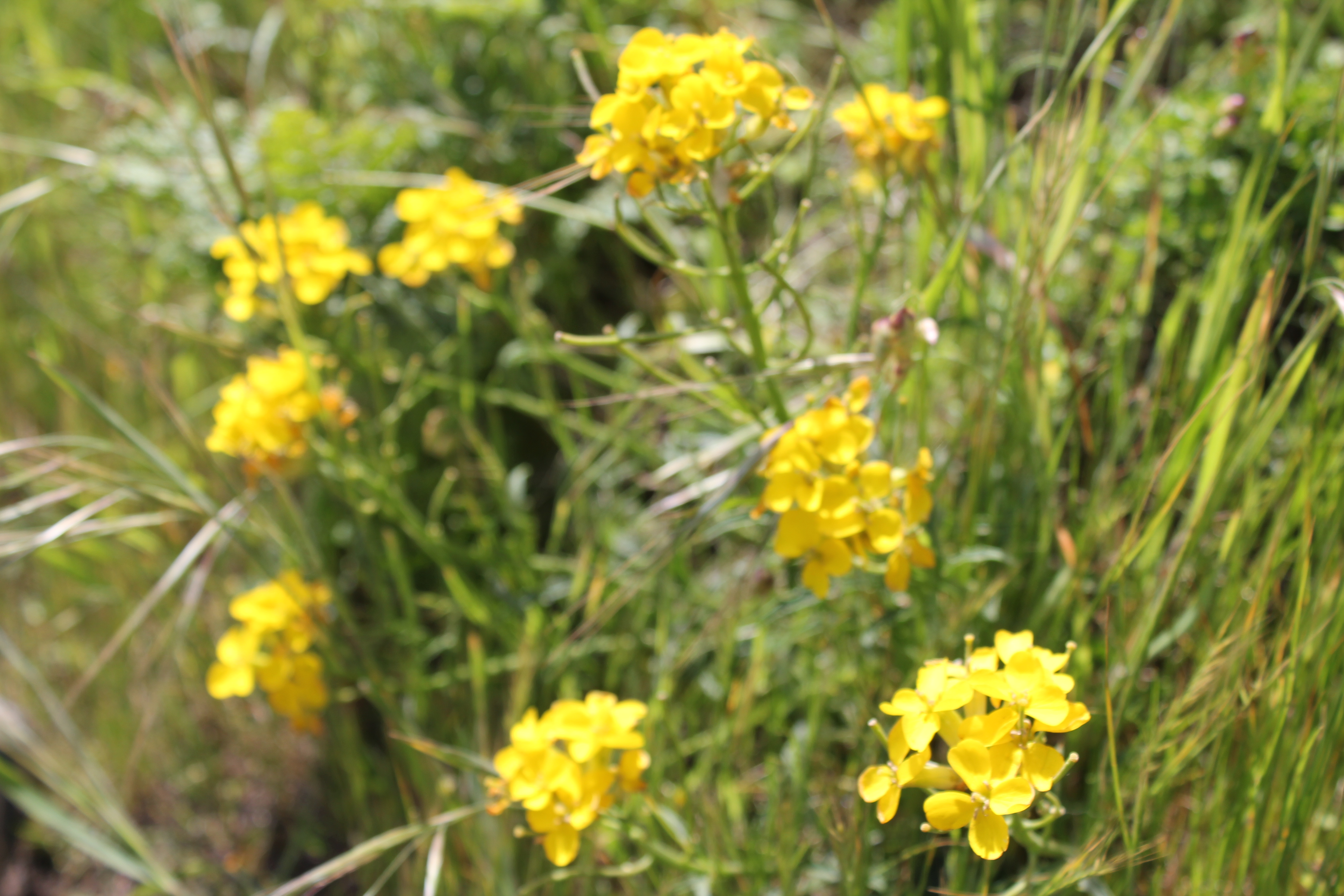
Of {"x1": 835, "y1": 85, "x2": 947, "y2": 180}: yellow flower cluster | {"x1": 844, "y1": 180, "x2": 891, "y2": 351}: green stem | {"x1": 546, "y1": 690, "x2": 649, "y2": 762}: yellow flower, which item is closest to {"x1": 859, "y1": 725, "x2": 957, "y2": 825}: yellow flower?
{"x1": 546, "y1": 690, "x2": 649, "y2": 762}: yellow flower

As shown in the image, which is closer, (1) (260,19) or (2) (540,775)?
(2) (540,775)

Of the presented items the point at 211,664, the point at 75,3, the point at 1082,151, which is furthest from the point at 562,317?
the point at 75,3

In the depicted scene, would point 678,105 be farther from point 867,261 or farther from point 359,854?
point 359,854

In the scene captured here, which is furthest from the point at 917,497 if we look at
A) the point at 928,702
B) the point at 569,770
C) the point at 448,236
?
the point at 448,236

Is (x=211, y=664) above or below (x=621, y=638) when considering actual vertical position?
below

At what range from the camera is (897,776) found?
2.91 feet

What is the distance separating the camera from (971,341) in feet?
5.49

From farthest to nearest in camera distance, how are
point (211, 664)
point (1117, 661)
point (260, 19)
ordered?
point (260, 19) → point (211, 664) → point (1117, 661)

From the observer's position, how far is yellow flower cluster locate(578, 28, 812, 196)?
1.02m

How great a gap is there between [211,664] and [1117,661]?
182 cm

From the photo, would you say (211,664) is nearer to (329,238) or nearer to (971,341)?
(329,238)

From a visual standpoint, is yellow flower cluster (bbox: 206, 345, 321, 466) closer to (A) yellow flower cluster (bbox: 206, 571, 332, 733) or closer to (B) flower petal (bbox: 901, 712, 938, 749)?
(A) yellow flower cluster (bbox: 206, 571, 332, 733)

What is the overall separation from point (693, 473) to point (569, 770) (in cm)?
66

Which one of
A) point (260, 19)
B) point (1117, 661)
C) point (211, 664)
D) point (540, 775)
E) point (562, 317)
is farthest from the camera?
point (260, 19)
